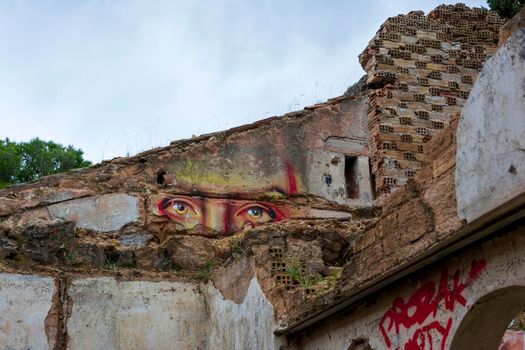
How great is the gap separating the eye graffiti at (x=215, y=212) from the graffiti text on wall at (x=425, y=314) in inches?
175

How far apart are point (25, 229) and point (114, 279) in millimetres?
1050

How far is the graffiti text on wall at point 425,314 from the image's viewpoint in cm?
495

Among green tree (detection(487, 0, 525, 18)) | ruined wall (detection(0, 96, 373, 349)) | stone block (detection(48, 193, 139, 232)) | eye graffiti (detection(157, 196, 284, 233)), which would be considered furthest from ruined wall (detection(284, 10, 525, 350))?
green tree (detection(487, 0, 525, 18))

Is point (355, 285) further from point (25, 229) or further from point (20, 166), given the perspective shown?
point (20, 166)

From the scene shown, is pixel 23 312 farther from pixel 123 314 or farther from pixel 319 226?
pixel 319 226

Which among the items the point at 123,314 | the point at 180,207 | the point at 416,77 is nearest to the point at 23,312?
the point at 123,314

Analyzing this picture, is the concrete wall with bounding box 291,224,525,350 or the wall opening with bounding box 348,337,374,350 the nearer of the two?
the concrete wall with bounding box 291,224,525,350

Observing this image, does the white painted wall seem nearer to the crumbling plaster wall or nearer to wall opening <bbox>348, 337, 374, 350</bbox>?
the crumbling plaster wall

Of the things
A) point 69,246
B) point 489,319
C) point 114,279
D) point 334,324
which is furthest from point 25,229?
point 489,319

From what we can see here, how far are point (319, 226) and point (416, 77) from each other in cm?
391

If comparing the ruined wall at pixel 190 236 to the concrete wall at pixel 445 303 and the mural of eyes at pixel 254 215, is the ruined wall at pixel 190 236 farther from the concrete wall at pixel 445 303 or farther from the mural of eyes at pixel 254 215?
the concrete wall at pixel 445 303

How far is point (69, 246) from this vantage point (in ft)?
28.9

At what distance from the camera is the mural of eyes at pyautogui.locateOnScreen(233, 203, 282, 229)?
10.2 m

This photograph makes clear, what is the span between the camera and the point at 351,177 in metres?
11.1
